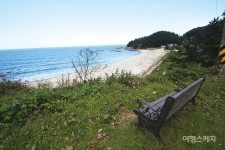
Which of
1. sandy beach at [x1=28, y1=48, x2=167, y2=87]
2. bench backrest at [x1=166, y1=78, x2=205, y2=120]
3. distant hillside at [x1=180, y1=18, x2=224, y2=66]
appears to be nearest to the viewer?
bench backrest at [x1=166, y1=78, x2=205, y2=120]

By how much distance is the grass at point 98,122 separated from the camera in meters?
3.58

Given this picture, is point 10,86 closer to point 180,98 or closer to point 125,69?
point 180,98

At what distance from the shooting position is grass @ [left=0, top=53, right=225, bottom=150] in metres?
3.58

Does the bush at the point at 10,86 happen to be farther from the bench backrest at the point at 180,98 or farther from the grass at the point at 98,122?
the bench backrest at the point at 180,98

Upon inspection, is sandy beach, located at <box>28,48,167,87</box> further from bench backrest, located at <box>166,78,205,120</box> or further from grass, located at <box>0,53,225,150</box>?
bench backrest, located at <box>166,78,205,120</box>

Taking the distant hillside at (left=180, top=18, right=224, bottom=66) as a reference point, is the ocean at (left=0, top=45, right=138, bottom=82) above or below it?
below

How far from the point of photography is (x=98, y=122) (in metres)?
4.26

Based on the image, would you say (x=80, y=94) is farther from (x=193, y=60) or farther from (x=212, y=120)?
(x=193, y=60)

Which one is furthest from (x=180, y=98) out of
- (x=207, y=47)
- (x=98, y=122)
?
(x=207, y=47)

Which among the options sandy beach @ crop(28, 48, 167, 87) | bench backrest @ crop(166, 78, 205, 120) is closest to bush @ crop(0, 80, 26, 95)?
sandy beach @ crop(28, 48, 167, 87)

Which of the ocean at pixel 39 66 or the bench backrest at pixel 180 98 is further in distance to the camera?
the ocean at pixel 39 66

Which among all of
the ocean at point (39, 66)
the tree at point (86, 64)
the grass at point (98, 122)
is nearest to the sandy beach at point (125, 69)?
the tree at point (86, 64)

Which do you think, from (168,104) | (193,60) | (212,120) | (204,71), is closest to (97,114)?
(168,104)

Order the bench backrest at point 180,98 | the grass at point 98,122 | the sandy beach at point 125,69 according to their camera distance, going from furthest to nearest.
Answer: the sandy beach at point 125,69, the grass at point 98,122, the bench backrest at point 180,98
